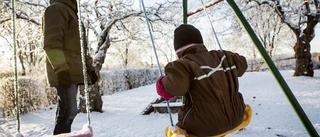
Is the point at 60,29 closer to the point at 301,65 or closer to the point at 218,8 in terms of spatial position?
the point at 218,8

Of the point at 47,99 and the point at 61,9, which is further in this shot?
the point at 47,99

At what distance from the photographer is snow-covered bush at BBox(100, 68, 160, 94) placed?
9.98m

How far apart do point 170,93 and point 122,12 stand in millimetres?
4335

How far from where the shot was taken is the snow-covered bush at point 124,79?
32.8 ft

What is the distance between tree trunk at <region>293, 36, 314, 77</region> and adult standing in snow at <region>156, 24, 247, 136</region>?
8.37m

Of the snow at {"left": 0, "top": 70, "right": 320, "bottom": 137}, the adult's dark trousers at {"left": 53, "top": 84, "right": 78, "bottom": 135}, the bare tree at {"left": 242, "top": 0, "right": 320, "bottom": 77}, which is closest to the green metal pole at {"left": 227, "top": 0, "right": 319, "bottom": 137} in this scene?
the adult's dark trousers at {"left": 53, "top": 84, "right": 78, "bottom": 135}

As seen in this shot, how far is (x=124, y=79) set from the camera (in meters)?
11.2

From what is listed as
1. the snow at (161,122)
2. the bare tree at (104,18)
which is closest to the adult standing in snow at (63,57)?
the snow at (161,122)

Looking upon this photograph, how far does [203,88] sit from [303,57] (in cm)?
862

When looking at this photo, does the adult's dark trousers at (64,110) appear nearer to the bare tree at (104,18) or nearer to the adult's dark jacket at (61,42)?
the adult's dark jacket at (61,42)

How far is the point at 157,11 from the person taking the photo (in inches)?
214

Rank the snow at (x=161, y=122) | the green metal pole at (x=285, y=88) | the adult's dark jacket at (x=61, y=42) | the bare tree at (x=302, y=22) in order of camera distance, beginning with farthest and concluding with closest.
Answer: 1. the bare tree at (x=302, y=22)
2. the snow at (x=161, y=122)
3. the adult's dark jacket at (x=61, y=42)
4. the green metal pole at (x=285, y=88)

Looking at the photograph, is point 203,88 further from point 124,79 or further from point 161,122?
point 124,79

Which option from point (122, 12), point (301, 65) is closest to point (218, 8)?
point (301, 65)
